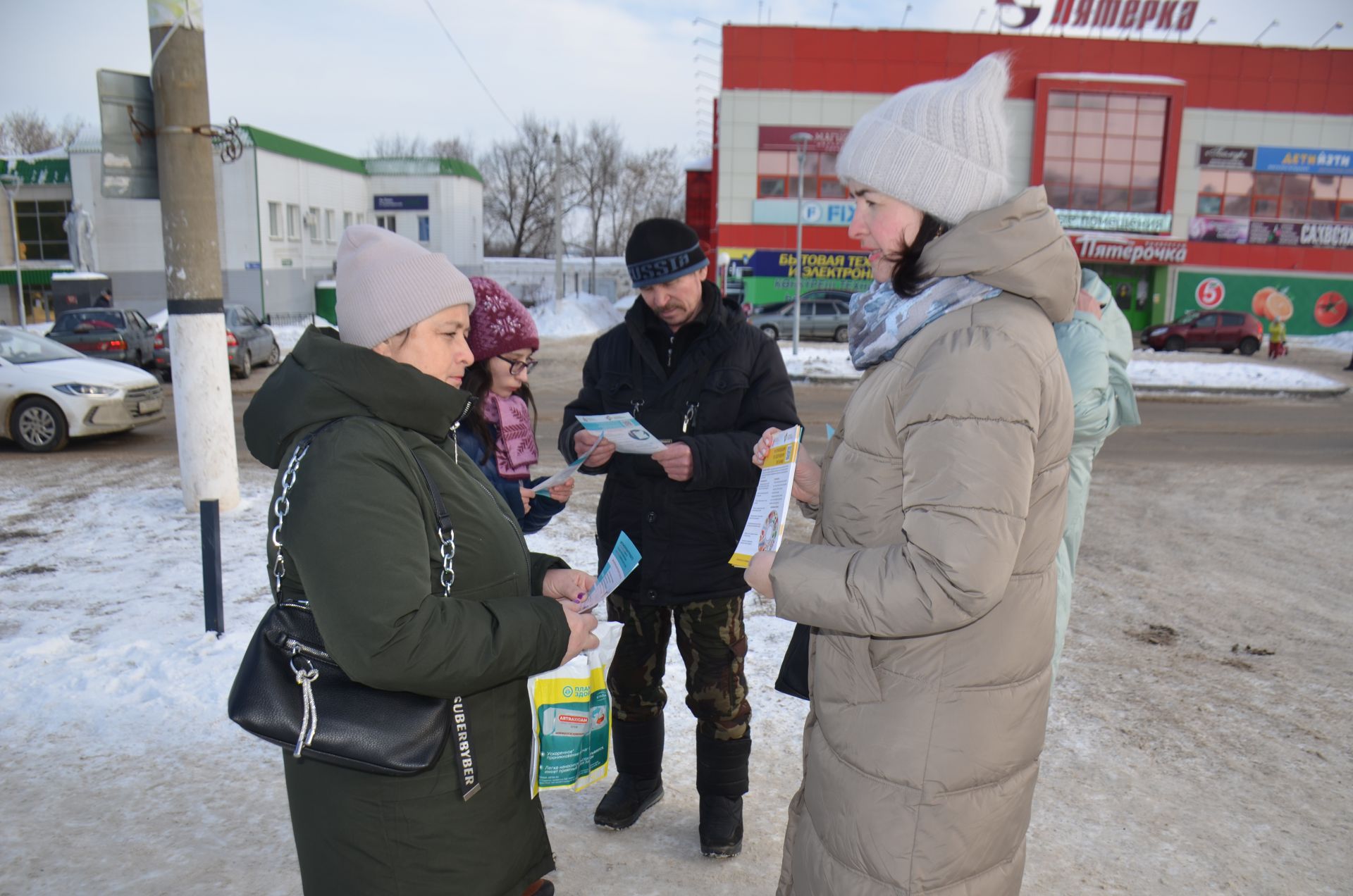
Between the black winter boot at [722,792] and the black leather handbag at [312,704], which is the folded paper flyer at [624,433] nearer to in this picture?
the black winter boot at [722,792]

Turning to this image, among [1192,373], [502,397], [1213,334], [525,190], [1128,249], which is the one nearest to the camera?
[502,397]

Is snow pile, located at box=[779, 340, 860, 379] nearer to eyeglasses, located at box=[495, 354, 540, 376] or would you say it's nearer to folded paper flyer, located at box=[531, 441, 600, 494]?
eyeglasses, located at box=[495, 354, 540, 376]

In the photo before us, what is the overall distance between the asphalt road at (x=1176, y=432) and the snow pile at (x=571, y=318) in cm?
1551

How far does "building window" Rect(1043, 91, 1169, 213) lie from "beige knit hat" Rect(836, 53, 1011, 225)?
121 ft

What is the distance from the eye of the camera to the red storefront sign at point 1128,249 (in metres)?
35.4

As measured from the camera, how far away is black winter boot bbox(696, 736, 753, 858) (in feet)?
10.5

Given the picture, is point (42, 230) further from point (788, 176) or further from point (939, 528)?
point (939, 528)

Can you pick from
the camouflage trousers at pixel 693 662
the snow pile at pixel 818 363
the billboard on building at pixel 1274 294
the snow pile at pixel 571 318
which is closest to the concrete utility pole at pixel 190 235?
the camouflage trousers at pixel 693 662

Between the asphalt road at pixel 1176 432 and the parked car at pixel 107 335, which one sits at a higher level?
the parked car at pixel 107 335

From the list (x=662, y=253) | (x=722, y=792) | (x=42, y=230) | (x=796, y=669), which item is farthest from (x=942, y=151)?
(x=42, y=230)

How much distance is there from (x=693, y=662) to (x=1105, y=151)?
38.6 m

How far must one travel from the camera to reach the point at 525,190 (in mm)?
65062

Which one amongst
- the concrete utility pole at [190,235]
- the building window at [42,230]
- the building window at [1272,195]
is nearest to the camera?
the concrete utility pole at [190,235]

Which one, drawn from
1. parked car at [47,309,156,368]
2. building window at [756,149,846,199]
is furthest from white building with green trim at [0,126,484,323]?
building window at [756,149,846,199]
